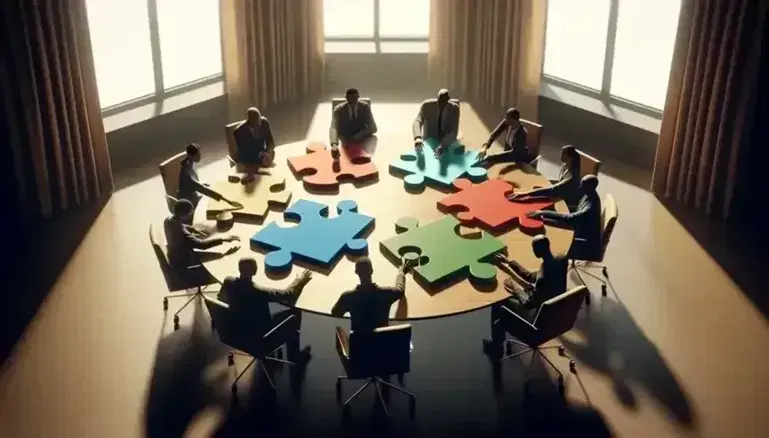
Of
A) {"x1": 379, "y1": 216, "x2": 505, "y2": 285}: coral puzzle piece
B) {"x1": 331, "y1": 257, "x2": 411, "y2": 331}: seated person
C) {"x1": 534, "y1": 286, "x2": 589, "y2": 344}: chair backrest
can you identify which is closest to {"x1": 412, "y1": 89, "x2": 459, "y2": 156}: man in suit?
{"x1": 379, "y1": 216, "x2": 505, "y2": 285}: coral puzzle piece

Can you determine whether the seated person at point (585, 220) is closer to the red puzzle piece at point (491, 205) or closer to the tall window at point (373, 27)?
the red puzzle piece at point (491, 205)

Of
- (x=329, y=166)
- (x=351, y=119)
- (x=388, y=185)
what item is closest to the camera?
(x=388, y=185)

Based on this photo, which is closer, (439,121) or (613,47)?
(439,121)

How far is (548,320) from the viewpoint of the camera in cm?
538

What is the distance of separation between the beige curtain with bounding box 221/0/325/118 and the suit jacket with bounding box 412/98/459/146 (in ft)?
11.2

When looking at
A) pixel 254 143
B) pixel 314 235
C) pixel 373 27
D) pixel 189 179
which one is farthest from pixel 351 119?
pixel 373 27

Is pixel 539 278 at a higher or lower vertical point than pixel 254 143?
lower

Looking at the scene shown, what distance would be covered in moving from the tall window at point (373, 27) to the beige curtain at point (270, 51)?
0.61m

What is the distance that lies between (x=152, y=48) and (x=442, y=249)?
531 cm

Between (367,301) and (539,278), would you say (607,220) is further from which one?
(367,301)

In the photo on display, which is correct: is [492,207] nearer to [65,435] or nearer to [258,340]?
[258,340]

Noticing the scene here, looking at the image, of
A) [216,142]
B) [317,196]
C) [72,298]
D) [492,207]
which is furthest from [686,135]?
[72,298]

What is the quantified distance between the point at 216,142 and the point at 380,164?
3.29 m

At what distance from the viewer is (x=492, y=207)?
608 cm
